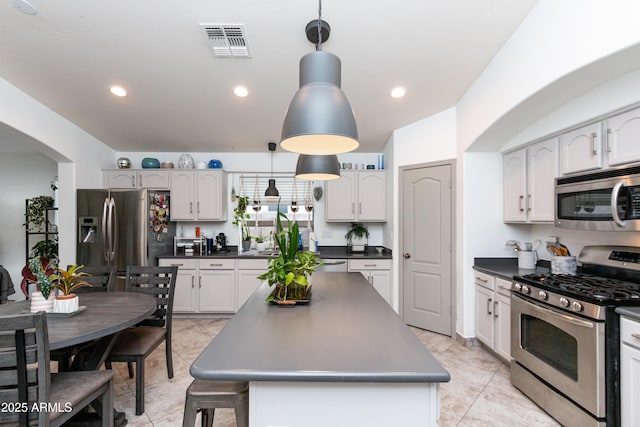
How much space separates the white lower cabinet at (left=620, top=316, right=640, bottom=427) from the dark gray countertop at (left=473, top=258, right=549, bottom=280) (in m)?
0.95

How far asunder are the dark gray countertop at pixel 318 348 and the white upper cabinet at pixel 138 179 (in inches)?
137

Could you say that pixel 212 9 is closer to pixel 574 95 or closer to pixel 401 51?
pixel 401 51

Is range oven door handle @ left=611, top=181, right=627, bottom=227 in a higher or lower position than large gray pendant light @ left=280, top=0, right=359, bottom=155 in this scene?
lower

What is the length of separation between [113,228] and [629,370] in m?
4.90

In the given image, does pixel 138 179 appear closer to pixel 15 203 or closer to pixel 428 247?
pixel 15 203

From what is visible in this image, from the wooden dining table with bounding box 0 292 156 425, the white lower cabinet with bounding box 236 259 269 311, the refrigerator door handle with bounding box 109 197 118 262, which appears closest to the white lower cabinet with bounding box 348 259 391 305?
the white lower cabinet with bounding box 236 259 269 311

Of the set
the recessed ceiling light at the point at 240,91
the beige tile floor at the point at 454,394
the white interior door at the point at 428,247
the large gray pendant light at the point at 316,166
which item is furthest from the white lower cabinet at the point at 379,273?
the recessed ceiling light at the point at 240,91

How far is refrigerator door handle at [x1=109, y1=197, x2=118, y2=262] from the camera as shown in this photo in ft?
12.3

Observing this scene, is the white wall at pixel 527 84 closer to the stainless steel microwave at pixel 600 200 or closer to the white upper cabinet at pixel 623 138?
the white upper cabinet at pixel 623 138

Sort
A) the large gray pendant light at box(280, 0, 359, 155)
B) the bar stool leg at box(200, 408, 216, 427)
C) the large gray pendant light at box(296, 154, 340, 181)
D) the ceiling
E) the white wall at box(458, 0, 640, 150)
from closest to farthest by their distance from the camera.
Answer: the large gray pendant light at box(280, 0, 359, 155) < the bar stool leg at box(200, 408, 216, 427) < the white wall at box(458, 0, 640, 150) < the ceiling < the large gray pendant light at box(296, 154, 340, 181)

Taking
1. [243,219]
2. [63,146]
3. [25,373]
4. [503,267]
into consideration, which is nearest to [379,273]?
[503,267]

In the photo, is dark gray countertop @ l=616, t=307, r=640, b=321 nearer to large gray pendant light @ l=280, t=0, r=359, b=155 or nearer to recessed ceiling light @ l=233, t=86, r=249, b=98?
large gray pendant light @ l=280, t=0, r=359, b=155

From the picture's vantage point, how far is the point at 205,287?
4211 millimetres

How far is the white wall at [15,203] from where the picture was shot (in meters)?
4.85
